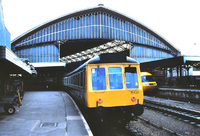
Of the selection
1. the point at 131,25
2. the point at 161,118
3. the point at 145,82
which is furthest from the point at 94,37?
the point at 161,118

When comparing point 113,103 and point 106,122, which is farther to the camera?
point 106,122

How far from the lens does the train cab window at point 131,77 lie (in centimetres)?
841

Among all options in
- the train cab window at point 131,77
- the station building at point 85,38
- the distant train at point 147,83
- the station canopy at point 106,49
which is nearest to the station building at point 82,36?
the station building at point 85,38

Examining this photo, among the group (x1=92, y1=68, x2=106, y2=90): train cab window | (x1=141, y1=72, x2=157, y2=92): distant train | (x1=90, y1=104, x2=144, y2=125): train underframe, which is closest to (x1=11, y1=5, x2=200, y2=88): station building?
(x1=141, y1=72, x2=157, y2=92): distant train

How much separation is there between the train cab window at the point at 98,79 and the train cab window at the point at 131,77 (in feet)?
3.22

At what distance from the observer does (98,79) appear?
27.0 ft

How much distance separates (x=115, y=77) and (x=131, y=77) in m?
0.69

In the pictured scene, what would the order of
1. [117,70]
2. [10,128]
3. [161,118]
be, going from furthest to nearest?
[161,118] → [117,70] → [10,128]

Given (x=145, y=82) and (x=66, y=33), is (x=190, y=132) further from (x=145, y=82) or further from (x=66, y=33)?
(x=66, y=33)

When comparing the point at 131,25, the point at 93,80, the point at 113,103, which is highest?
the point at 131,25

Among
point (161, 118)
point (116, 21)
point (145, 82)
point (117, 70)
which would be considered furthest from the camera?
point (116, 21)

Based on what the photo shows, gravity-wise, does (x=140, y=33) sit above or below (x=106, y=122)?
above

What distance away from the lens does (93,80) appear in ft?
26.9

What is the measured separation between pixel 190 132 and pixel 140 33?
160 feet
